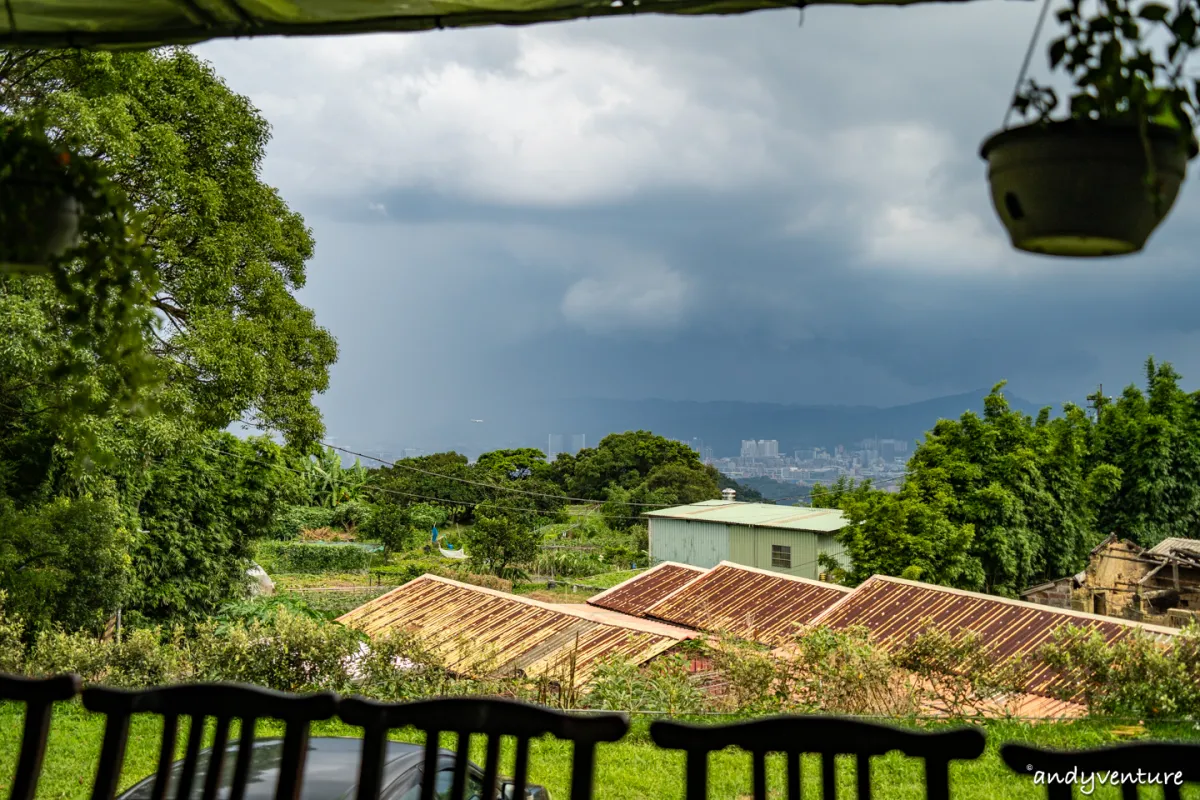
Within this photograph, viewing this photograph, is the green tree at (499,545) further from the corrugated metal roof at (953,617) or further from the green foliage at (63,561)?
the green foliage at (63,561)

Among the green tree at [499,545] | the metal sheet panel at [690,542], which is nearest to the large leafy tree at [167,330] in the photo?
the green tree at [499,545]

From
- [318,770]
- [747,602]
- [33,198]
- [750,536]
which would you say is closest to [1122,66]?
[33,198]

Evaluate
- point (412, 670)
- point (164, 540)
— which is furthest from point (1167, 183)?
point (164, 540)

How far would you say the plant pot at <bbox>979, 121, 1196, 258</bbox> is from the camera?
155 cm

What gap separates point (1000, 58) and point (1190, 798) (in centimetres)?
519

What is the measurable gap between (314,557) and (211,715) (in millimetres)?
30453

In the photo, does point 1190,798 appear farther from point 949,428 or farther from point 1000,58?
point 949,428

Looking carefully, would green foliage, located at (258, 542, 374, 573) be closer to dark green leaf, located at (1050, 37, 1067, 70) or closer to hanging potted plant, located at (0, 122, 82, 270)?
hanging potted plant, located at (0, 122, 82, 270)

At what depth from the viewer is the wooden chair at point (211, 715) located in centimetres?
181

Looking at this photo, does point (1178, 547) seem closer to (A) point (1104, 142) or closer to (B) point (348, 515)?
(A) point (1104, 142)

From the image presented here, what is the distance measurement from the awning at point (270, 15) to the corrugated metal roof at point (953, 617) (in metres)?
8.01

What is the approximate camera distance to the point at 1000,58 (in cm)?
183

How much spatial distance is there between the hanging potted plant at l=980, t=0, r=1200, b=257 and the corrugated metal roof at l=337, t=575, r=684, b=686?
790cm

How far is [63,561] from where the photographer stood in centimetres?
1007
